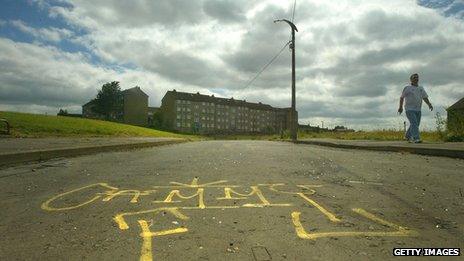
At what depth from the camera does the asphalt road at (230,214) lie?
11.7 feet

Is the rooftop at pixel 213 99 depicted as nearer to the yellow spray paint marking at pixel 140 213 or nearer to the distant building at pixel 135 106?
the distant building at pixel 135 106

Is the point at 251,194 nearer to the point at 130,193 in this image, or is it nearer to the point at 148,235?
the point at 130,193

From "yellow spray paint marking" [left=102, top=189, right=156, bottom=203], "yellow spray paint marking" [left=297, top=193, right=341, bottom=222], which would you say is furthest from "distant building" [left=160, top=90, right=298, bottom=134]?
"yellow spray paint marking" [left=297, top=193, right=341, bottom=222]

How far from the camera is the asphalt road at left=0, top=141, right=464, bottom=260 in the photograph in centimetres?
358

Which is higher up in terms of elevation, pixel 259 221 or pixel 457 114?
pixel 457 114

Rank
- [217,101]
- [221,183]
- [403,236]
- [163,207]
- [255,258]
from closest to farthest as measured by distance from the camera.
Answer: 1. [255,258]
2. [403,236]
3. [163,207]
4. [221,183]
5. [217,101]

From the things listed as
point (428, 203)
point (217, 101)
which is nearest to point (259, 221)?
point (428, 203)

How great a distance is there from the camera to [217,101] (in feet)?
537

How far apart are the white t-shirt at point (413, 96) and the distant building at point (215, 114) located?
119m

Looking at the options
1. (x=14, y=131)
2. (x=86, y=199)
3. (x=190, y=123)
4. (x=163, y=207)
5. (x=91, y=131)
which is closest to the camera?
(x=163, y=207)

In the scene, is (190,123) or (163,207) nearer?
(163,207)

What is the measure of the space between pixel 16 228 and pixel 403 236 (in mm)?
3633

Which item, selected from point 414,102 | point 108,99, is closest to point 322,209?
point 414,102

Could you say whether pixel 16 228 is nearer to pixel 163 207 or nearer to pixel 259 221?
pixel 163 207
